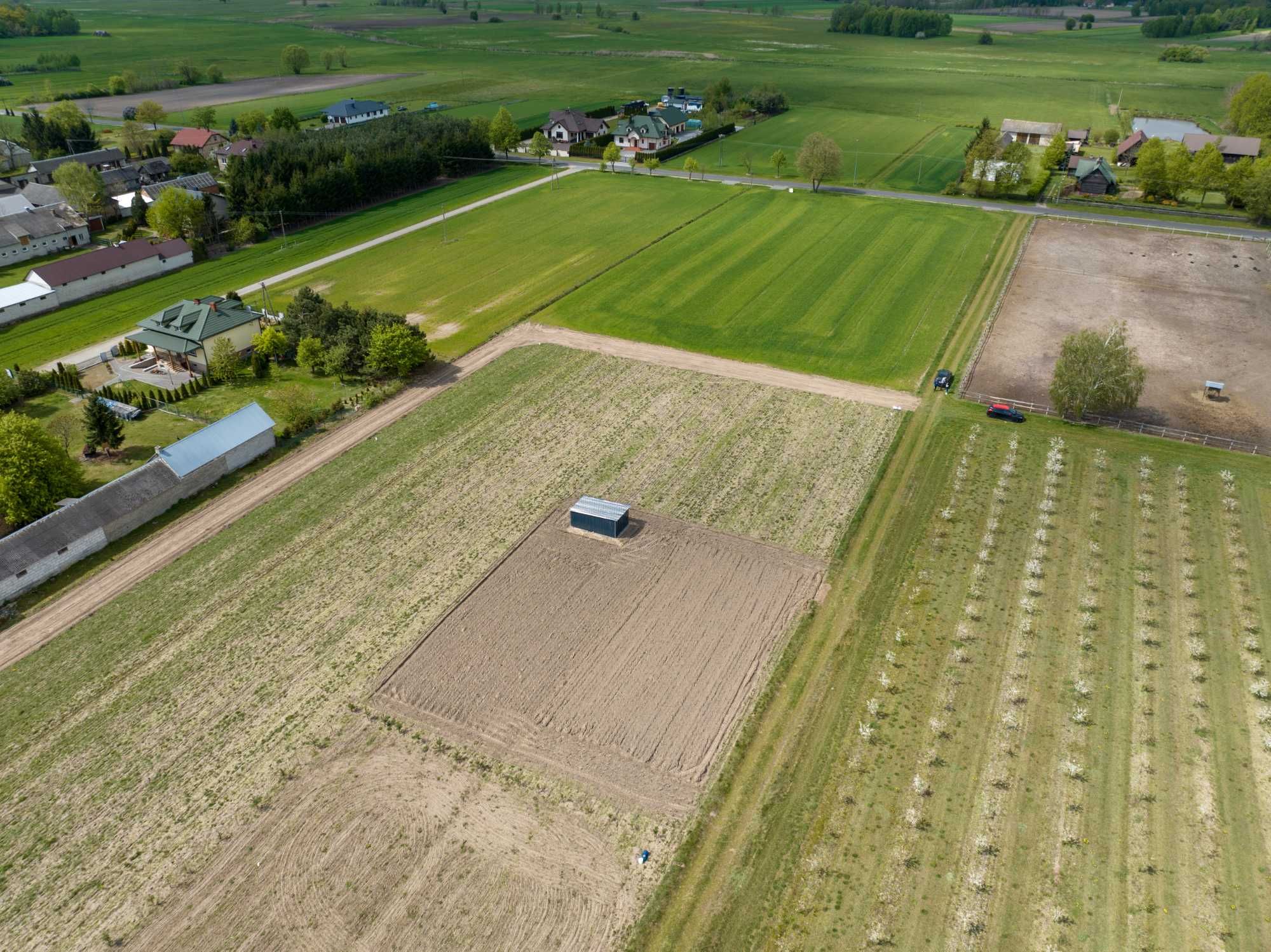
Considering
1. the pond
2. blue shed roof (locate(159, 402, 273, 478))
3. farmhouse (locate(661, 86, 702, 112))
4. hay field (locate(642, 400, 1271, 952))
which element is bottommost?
hay field (locate(642, 400, 1271, 952))

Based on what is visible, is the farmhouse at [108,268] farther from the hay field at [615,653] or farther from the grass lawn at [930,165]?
the grass lawn at [930,165]

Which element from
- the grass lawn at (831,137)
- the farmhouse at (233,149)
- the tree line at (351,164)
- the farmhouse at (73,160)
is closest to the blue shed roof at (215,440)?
the tree line at (351,164)

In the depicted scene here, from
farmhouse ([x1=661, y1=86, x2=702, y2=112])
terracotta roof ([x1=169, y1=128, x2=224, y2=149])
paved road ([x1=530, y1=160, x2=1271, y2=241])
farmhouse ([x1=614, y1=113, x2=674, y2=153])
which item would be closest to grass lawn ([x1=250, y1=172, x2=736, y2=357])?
paved road ([x1=530, y1=160, x2=1271, y2=241])

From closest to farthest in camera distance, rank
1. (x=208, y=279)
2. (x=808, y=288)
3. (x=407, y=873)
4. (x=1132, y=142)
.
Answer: (x=407, y=873) < (x=808, y=288) < (x=208, y=279) < (x=1132, y=142)

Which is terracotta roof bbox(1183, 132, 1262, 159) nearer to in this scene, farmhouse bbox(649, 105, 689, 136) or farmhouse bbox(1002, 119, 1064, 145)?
farmhouse bbox(1002, 119, 1064, 145)

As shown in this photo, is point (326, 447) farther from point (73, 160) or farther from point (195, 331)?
point (73, 160)

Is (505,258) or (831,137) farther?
(831,137)

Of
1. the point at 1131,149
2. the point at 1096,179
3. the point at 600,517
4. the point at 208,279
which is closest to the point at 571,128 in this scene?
the point at 208,279
